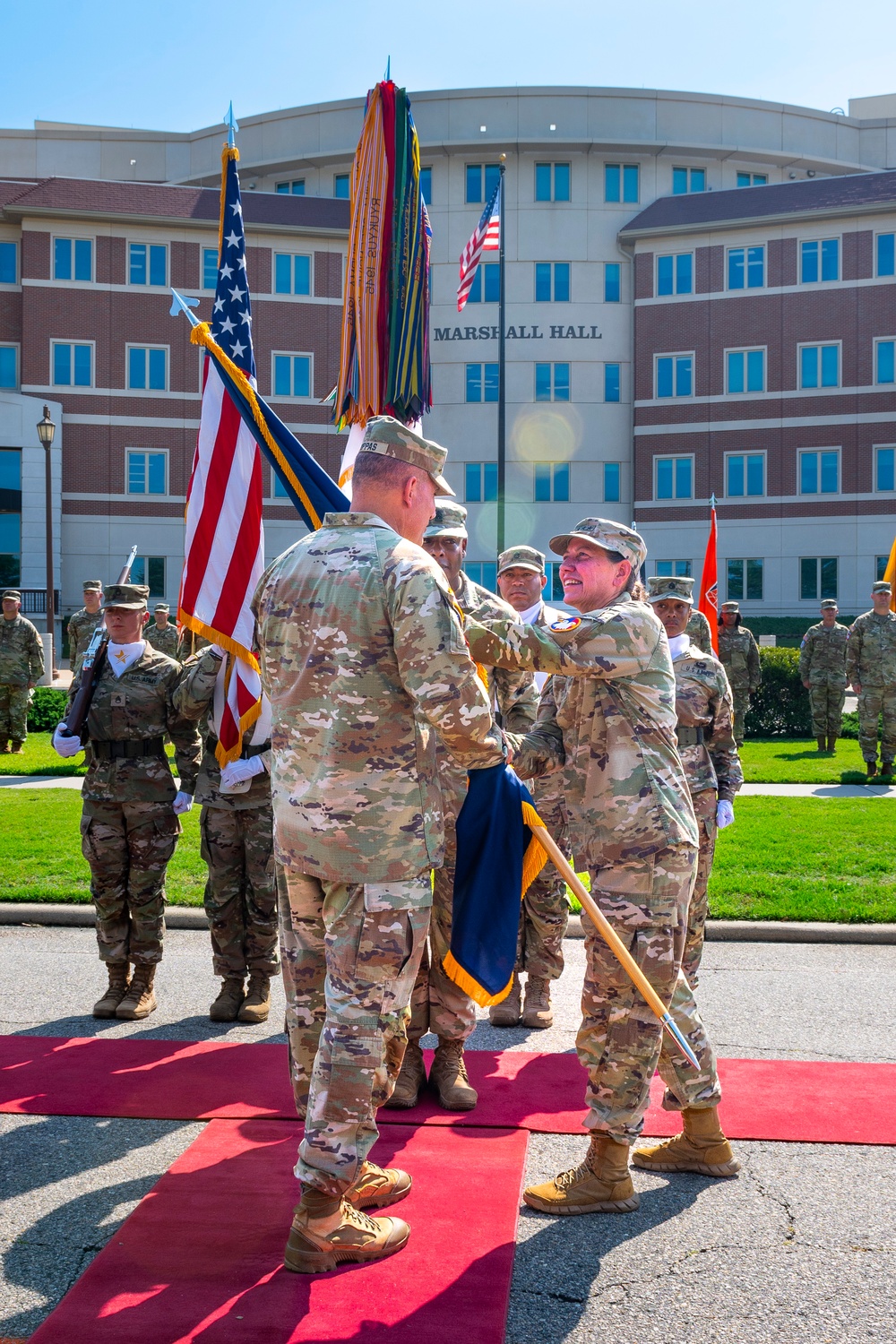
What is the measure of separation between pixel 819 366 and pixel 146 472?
75.4 feet

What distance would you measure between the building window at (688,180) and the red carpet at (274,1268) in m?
43.7

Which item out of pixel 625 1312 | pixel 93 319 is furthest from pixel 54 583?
pixel 625 1312

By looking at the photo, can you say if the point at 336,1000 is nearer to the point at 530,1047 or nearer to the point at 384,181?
the point at 530,1047

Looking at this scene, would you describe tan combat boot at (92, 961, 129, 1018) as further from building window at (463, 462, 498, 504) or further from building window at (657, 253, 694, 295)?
building window at (657, 253, 694, 295)

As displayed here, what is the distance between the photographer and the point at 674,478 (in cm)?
4141

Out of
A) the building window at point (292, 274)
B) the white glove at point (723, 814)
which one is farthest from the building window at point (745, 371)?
the white glove at point (723, 814)

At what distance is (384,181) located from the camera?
Result: 8.27 metres

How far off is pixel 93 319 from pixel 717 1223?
133ft

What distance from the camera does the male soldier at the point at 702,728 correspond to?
6258 mm

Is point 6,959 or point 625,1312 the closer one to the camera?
point 625,1312

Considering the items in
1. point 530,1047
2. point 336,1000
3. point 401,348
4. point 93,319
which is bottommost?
point 530,1047

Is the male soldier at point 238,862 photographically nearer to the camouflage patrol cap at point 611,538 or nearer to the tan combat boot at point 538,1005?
the tan combat boot at point 538,1005

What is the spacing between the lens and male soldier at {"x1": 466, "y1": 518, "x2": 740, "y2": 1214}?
4195 mm

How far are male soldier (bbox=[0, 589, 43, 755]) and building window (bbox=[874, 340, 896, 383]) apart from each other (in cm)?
3124
